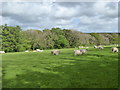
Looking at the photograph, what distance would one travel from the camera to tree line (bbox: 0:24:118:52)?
4119cm

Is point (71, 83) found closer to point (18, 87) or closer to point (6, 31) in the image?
point (18, 87)

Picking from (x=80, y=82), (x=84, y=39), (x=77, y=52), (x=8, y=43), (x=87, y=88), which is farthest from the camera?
(x=84, y=39)

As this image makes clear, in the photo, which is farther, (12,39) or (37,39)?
(37,39)

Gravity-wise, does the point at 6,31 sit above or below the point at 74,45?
above

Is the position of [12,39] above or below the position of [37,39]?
below

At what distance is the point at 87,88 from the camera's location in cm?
620

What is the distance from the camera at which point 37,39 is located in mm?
50281

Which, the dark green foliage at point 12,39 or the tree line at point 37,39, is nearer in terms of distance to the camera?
the dark green foliage at point 12,39

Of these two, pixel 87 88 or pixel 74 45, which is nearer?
pixel 87 88

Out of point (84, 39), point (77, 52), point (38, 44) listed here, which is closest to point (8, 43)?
point (38, 44)

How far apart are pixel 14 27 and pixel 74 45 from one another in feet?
85.9

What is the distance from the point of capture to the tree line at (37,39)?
41.2 meters

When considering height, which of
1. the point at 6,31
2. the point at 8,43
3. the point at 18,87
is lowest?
the point at 18,87

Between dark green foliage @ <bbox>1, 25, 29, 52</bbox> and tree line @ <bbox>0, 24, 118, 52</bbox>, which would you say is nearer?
dark green foliage @ <bbox>1, 25, 29, 52</bbox>
